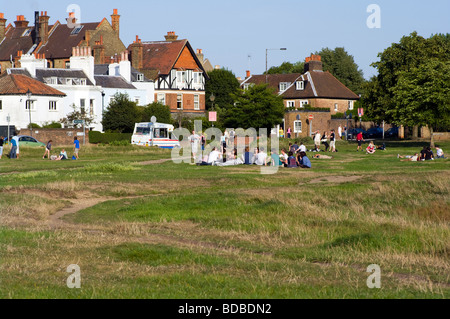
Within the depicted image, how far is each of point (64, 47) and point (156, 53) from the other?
12.5m

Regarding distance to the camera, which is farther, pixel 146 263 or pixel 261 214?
pixel 261 214

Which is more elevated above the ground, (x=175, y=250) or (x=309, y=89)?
(x=309, y=89)

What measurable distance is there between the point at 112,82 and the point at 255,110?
18.9 m

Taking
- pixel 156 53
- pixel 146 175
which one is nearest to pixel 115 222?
pixel 146 175

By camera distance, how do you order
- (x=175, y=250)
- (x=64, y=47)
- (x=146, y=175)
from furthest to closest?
(x=64, y=47)
(x=146, y=175)
(x=175, y=250)

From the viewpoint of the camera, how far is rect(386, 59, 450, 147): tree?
5944cm

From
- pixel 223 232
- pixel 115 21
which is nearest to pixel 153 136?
pixel 115 21

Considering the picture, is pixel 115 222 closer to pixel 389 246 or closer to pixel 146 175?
pixel 389 246

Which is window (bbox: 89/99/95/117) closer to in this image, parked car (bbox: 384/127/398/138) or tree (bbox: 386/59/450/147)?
tree (bbox: 386/59/450/147)

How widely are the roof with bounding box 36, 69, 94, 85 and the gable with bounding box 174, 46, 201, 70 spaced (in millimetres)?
18538

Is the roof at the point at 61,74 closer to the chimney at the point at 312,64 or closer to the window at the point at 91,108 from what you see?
the window at the point at 91,108

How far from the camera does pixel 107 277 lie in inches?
504

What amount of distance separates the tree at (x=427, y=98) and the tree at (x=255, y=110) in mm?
16841

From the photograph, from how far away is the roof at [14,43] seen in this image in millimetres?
102975
